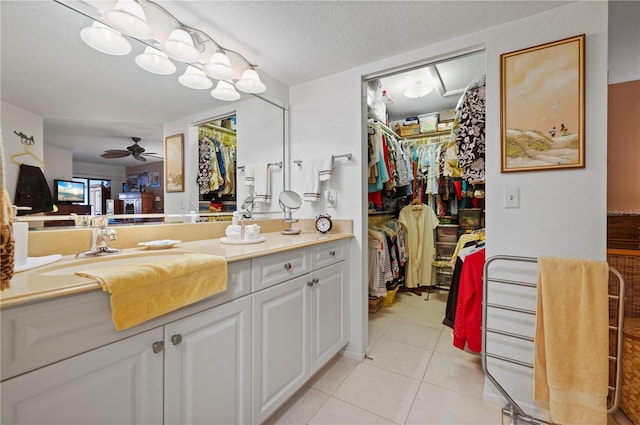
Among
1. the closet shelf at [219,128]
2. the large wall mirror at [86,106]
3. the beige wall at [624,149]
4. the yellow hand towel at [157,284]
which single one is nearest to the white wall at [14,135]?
the large wall mirror at [86,106]

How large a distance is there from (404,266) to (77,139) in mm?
3247

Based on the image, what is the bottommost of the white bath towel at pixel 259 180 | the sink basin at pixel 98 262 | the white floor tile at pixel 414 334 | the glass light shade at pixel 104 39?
the white floor tile at pixel 414 334

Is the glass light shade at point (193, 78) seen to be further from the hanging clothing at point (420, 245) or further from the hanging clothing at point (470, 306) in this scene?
the hanging clothing at point (420, 245)

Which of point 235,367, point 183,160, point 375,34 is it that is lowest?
point 235,367

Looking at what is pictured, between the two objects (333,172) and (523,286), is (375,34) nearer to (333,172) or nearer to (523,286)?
(333,172)

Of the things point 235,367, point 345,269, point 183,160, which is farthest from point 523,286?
point 183,160

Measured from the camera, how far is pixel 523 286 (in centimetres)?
151

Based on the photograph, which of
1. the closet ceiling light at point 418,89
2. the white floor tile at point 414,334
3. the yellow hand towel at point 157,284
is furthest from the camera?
the closet ceiling light at point 418,89

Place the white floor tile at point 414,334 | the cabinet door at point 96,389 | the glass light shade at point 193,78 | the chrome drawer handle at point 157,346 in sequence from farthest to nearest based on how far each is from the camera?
the white floor tile at point 414,334, the glass light shade at point 193,78, the chrome drawer handle at point 157,346, the cabinet door at point 96,389

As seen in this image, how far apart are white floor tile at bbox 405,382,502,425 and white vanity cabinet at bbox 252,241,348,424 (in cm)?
59

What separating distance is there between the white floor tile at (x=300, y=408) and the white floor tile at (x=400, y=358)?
52cm

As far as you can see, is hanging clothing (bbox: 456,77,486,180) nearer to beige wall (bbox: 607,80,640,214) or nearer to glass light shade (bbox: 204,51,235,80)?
beige wall (bbox: 607,80,640,214)

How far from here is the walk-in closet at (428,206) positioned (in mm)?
1809

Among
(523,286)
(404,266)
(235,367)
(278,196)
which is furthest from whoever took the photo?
(404,266)
